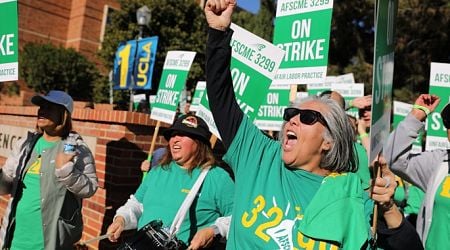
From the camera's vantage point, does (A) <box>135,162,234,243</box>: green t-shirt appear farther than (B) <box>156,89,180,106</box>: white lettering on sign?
No

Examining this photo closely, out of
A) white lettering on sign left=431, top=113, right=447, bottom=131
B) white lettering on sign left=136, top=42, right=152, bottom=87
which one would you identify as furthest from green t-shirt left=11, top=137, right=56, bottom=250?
white lettering on sign left=136, top=42, right=152, bottom=87

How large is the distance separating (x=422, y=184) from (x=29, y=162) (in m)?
2.75

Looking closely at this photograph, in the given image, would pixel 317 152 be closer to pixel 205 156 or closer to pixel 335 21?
pixel 205 156

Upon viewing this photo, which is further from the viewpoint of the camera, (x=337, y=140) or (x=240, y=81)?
(x=240, y=81)

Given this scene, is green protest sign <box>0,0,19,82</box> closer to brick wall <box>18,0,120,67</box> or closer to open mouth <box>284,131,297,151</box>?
open mouth <box>284,131,297,151</box>

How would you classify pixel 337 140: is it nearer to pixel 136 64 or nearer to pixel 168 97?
pixel 168 97

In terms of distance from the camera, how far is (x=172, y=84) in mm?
4676

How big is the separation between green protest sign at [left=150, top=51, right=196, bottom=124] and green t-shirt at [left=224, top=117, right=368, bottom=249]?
243 centimetres

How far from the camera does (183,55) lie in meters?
4.64

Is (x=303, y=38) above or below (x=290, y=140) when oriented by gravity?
above

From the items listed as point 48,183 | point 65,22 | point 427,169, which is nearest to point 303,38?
point 427,169

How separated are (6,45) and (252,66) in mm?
1890

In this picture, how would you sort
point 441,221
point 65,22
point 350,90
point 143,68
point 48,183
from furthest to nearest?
1. point 65,22
2. point 143,68
3. point 350,90
4. point 48,183
5. point 441,221

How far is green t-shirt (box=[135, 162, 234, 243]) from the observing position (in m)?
2.90
